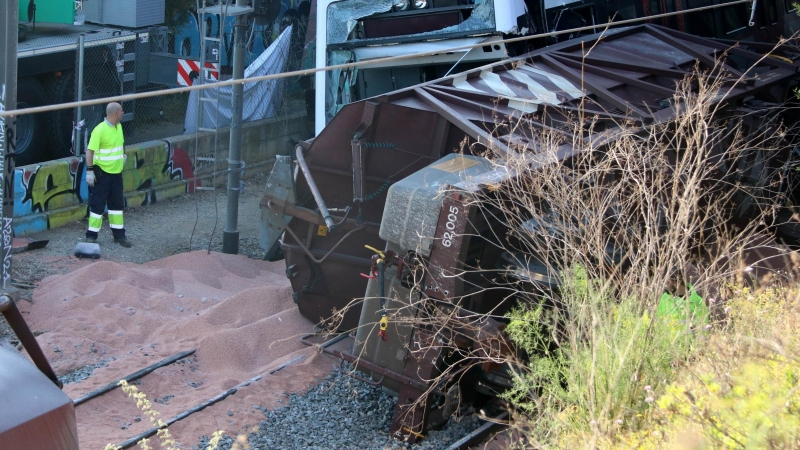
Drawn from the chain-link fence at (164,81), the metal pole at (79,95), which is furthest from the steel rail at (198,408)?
the metal pole at (79,95)

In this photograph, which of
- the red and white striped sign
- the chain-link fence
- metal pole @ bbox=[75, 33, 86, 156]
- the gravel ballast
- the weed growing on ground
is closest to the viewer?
the weed growing on ground

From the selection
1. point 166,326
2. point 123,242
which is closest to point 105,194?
point 123,242

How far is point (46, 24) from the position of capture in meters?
12.3

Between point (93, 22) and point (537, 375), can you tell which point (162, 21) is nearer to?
point (93, 22)

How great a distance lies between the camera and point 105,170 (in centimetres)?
1000

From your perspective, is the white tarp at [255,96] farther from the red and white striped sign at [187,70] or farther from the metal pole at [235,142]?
the metal pole at [235,142]

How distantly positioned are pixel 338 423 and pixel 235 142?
15.8 feet

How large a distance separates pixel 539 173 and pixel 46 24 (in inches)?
377

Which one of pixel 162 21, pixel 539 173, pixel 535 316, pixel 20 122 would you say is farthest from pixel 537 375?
pixel 162 21

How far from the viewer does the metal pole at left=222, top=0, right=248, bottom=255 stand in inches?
376

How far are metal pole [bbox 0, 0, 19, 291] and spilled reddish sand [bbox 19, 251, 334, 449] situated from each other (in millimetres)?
552

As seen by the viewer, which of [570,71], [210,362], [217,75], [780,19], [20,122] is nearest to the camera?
[210,362]

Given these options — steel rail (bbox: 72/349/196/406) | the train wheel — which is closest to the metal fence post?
the train wheel

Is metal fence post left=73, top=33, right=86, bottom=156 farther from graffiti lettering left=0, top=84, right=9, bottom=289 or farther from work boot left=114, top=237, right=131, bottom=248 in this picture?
graffiti lettering left=0, top=84, right=9, bottom=289
